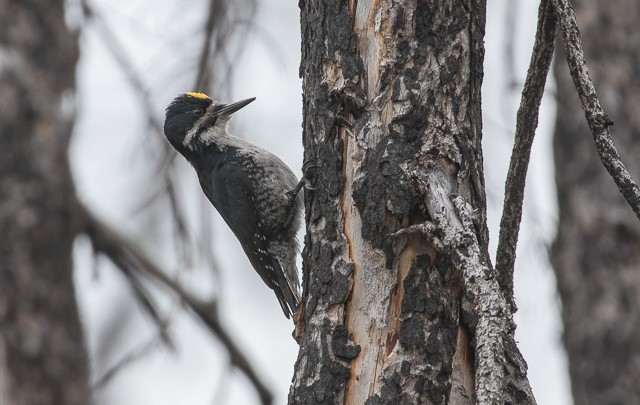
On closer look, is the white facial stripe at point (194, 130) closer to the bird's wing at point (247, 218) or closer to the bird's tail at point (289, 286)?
the bird's wing at point (247, 218)

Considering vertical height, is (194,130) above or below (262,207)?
above

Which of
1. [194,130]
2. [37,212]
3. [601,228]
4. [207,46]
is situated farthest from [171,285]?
[601,228]

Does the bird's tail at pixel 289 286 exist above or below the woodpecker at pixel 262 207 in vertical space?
below

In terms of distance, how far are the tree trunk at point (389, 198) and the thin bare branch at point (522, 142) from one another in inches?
4.5

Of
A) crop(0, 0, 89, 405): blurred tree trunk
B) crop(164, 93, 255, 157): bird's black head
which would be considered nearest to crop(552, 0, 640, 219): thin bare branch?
crop(164, 93, 255, 157): bird's black head

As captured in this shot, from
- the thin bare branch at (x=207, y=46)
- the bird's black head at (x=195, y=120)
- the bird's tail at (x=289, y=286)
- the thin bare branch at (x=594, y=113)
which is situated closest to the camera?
the thin bare branch at (x=594, y=113)

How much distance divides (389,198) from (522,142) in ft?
1.49

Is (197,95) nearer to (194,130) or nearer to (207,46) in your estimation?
(194,130)

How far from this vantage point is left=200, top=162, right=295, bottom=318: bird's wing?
4.93 metres

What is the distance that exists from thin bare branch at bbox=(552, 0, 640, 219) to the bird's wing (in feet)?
8.74

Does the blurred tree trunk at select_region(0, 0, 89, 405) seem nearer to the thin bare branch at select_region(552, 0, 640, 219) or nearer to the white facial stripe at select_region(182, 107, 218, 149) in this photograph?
the white facial stripe at select_region(182, 107, 218, 149)

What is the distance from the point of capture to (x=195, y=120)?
17.3 ft

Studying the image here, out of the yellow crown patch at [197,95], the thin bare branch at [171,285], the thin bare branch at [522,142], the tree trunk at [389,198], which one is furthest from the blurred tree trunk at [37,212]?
the thin bare branch at [522,142]

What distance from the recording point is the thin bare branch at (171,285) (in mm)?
6012
